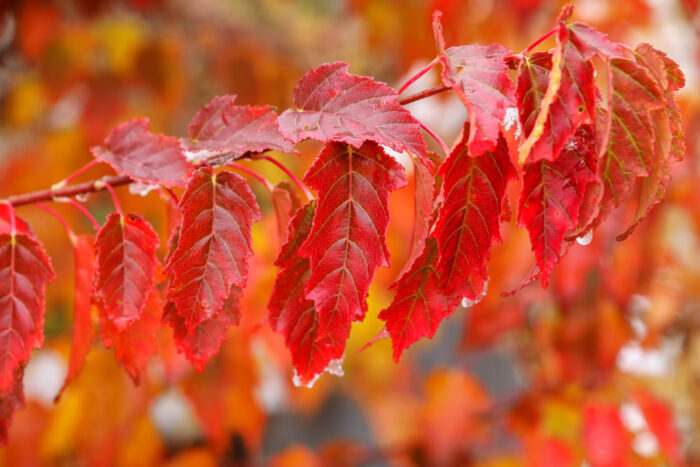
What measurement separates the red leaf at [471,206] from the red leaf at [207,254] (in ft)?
0.56

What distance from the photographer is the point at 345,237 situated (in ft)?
1.94

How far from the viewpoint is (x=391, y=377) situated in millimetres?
2670

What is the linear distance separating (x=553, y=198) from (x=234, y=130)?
316 mm

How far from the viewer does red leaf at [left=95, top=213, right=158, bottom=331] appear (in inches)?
27.3

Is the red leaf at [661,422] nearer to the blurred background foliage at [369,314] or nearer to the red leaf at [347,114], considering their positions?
the blurred background foliage at [369,314]

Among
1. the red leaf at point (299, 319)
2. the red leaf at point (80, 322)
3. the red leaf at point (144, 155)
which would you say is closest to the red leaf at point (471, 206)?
the red leaf at point (299, 319)

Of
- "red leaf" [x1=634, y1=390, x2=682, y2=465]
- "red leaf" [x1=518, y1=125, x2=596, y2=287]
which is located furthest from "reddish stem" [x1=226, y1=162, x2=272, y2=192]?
"red leaf" [x1=634, y1=390, x2=682, y2=465]

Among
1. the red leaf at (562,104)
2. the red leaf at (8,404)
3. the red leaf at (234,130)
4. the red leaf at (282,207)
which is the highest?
the red leaf at (234,130)

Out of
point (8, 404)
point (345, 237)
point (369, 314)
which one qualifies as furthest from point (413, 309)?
point (369, 314)

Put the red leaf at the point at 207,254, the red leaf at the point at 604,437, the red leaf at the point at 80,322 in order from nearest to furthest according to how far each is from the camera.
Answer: the red leaf at the point at 207,254 < the red leaf at the point at 80,322 < the red leaf at the point at 604,437

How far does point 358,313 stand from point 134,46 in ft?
7.02

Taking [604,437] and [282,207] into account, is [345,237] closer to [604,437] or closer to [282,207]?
[282,207]

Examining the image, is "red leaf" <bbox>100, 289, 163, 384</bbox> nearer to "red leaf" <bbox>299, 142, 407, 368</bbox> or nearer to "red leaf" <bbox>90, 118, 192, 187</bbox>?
"red leaf" <bbox>90, 118, 192, 187</bbox>

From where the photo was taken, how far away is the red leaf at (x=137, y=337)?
746mm
